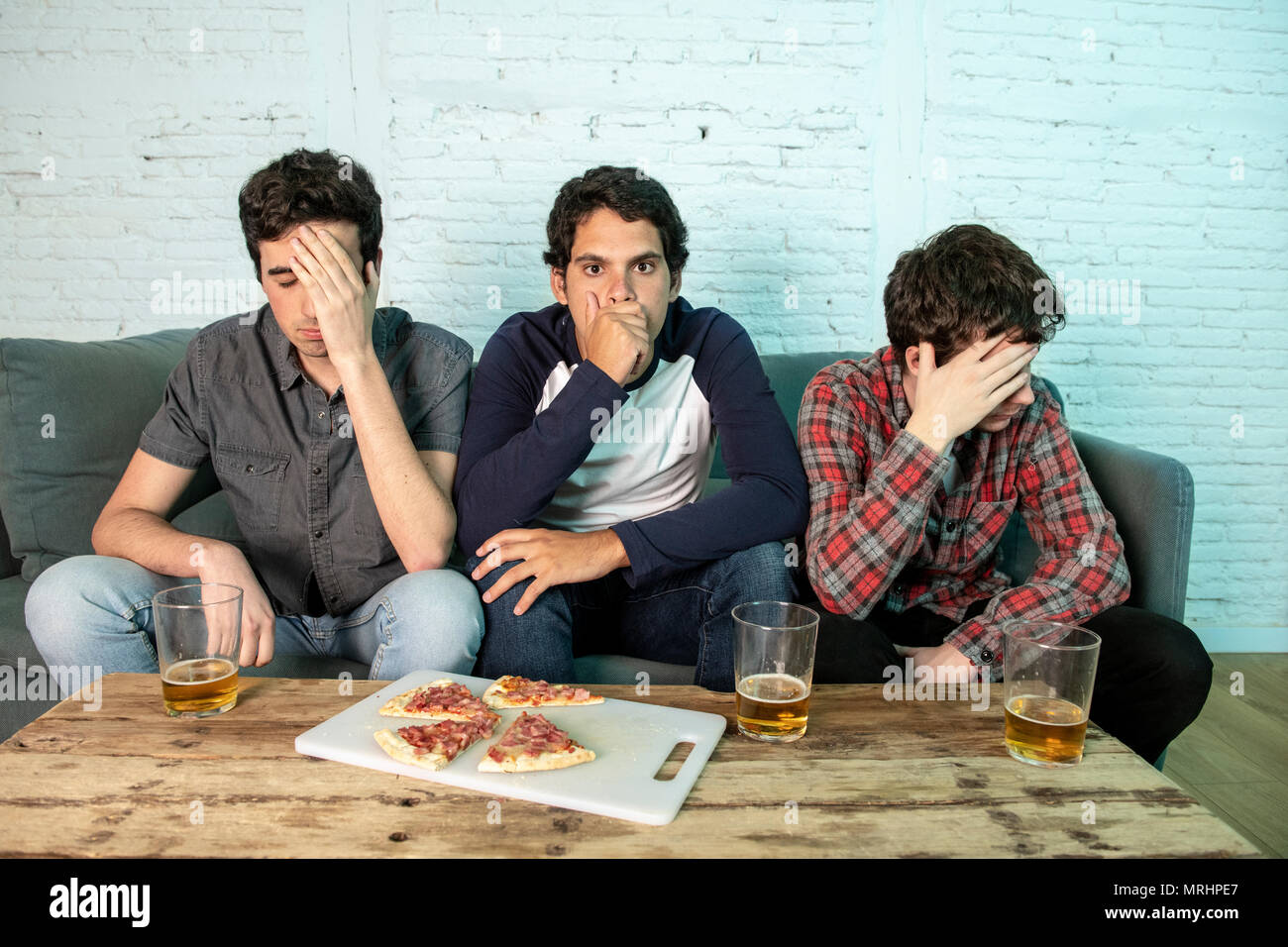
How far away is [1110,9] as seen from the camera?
2.81 m

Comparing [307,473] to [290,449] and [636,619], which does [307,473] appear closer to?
[290,449]

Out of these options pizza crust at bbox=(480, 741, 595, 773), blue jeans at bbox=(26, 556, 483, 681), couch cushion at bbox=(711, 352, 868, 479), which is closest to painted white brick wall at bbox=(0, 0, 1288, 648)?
couch cushion at bbox=(711, 352, 868, 479)

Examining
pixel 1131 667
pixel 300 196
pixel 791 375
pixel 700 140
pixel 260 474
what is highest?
pixel 700 140

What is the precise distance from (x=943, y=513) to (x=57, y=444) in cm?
193

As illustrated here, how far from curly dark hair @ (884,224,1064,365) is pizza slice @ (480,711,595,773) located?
3.43 feet

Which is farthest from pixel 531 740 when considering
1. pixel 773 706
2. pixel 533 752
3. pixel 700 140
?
pixel 700 140

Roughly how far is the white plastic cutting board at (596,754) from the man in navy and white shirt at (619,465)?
1.20 ft

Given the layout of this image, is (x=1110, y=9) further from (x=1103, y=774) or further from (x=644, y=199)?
(x=1103, y=774)

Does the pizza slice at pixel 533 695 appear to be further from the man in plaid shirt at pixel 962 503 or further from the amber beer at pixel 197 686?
the man in plaid shirt at pixel 962 503

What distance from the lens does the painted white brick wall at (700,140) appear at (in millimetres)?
2697

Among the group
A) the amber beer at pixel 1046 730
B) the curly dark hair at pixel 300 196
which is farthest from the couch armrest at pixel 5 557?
the amber beer at pixel 1046 730

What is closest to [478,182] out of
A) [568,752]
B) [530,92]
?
[530,92]

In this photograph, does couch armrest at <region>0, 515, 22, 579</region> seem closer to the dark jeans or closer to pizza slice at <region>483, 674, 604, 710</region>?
pizza slice at <region>483, 674, 604, 710</region>

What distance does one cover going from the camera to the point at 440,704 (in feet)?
3.82
